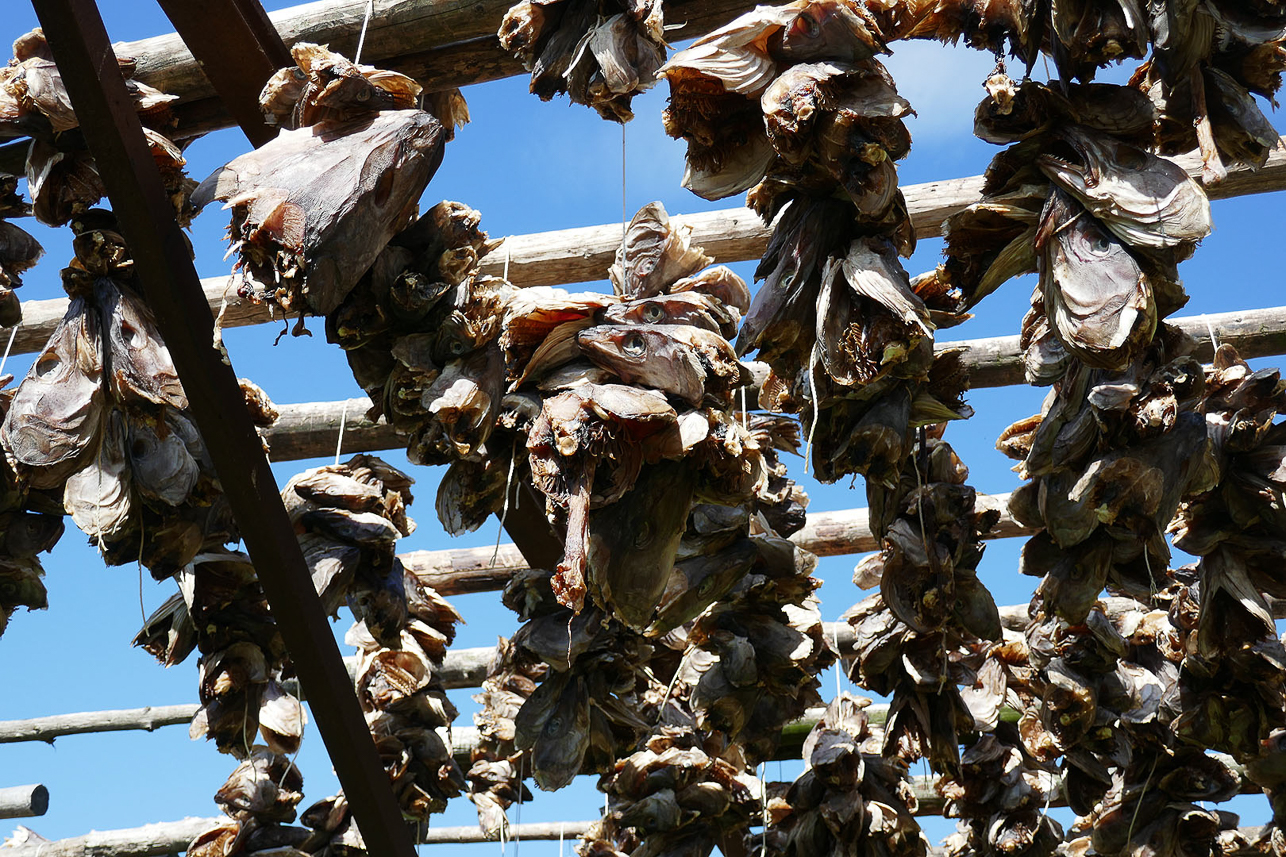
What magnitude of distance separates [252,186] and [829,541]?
2730 mm

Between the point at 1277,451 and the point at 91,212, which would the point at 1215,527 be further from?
the point at 91,212

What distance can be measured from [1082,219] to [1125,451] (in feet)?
1.41

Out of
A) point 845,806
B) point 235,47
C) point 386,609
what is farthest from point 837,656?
point 235,47

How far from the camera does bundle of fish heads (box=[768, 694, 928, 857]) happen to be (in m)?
2.89

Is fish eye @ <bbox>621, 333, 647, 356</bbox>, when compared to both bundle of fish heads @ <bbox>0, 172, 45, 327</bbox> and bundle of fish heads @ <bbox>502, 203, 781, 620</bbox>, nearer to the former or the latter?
bundle of fish heads @ <bbox>502, 203, 781, 620</bbox>

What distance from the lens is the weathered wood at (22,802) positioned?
17.1 ft

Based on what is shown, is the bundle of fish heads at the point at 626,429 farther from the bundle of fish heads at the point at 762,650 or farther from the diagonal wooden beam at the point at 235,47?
the bundle of fish heads at the point at 762,650

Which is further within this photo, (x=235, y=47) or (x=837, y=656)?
(x=837, y=656)

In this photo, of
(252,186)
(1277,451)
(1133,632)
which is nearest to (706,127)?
(252,186)

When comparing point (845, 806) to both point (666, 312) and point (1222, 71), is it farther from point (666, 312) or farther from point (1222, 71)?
point (1222, 71)

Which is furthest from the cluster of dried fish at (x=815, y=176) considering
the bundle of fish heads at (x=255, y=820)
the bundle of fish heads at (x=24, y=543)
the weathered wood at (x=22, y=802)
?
the weathered wood at (x=22, y=802)

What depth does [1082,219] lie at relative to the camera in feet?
5.28

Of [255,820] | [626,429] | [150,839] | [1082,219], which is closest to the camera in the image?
[626,429]

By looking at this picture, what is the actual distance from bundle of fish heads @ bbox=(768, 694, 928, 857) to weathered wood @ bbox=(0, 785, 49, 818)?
372cm
